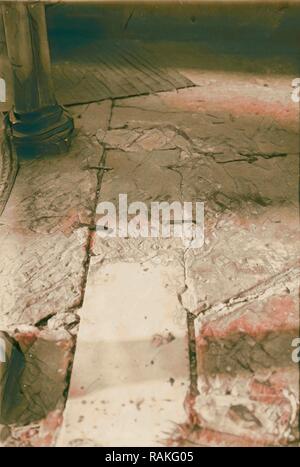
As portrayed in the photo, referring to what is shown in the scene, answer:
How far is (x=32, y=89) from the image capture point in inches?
105

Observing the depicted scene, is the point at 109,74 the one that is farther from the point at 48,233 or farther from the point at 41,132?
the point at 48,233

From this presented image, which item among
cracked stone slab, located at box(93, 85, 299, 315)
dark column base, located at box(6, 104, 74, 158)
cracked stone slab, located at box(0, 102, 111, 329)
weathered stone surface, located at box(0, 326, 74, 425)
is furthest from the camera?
dark column base, located at box(6, 104, 74, 158)

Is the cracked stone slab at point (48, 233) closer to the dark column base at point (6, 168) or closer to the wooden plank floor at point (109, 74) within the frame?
the dark column base at point (6, 168)

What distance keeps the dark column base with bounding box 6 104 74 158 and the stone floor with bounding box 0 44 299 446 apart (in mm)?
68

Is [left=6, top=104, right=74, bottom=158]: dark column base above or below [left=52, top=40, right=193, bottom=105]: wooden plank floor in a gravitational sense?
below

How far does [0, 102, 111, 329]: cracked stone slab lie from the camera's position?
199 centimetres

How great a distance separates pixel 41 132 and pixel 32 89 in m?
Answer: 0.20

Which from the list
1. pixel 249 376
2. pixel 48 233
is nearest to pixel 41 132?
pixel 48 233

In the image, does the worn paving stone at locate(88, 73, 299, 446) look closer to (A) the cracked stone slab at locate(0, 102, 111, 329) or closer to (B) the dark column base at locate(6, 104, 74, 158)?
(A) the cracked stone slab at locate(0, 102, 111, 329)

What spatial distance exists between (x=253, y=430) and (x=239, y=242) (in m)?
0.87

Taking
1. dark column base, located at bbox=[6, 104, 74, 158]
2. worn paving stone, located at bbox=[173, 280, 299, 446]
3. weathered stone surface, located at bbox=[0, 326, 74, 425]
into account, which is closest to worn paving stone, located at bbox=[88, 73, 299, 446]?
worn paving stone, located at bbox=[173, 280, 299, 446]

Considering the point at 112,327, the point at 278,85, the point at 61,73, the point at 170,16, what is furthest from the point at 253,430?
the point at 170,16
